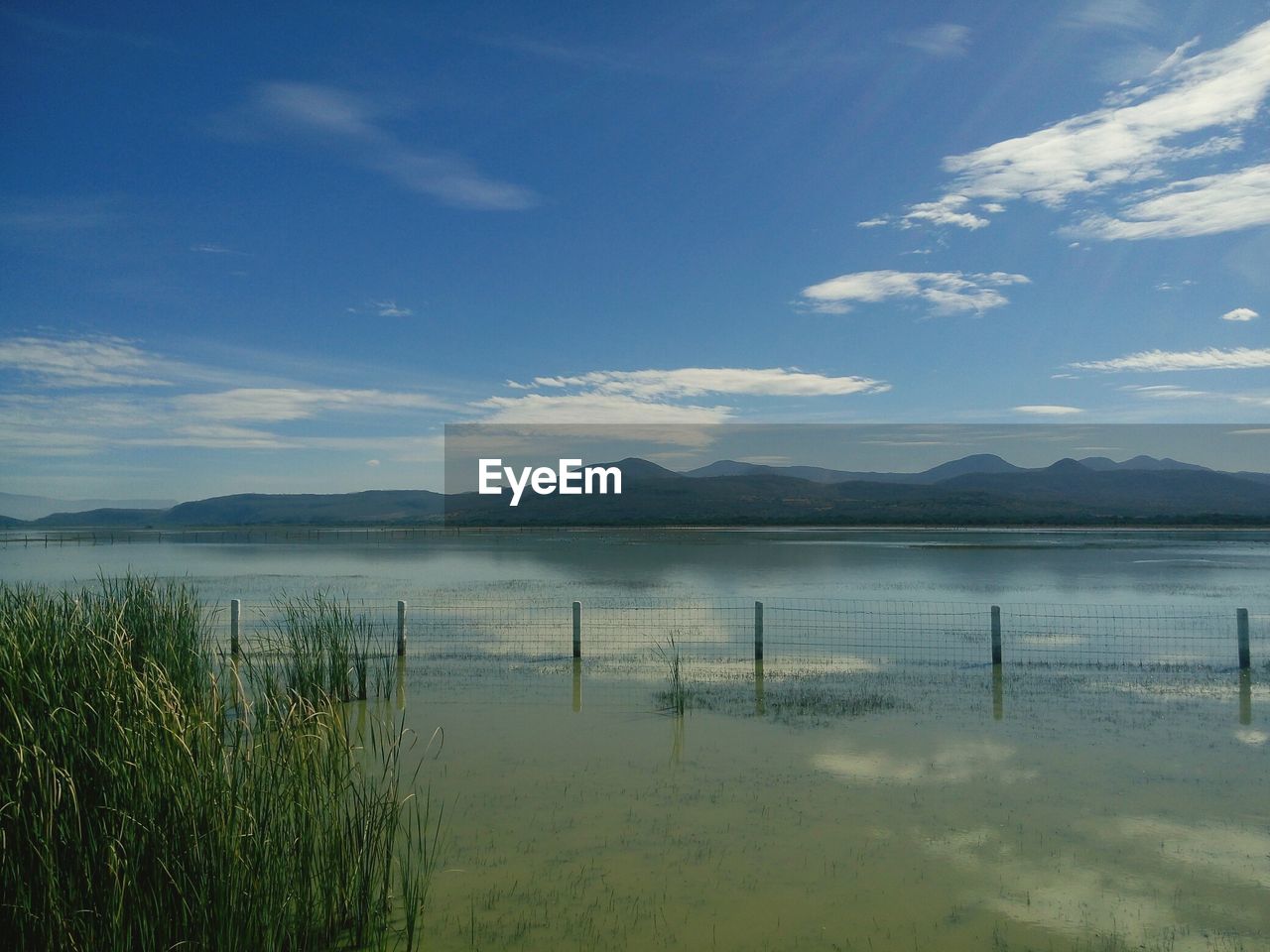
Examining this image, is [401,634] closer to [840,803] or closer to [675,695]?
[675,695]

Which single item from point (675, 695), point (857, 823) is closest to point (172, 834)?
point (857, 823)

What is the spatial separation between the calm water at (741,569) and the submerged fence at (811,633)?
2.87 meters

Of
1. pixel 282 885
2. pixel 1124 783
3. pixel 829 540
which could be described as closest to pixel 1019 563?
pixel 829 540

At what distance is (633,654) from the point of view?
16484mm

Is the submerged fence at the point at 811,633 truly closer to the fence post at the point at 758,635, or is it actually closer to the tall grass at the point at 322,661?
the fence post at the point at 758,635

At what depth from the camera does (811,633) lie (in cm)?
1880

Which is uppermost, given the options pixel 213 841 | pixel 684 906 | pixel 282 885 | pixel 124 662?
pixel 124 662

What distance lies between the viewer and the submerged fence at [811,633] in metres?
15.6

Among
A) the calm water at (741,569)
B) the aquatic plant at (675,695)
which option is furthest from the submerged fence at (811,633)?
the calm water at (741,569)

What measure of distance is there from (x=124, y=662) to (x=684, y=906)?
12.2ft

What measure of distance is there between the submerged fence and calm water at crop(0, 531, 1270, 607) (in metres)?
2.87

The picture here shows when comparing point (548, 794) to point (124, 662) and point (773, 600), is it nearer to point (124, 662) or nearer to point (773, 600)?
point (124, 662)

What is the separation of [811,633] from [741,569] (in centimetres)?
1769

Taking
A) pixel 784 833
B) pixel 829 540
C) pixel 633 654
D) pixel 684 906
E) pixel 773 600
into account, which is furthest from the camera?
pixel 829 540
